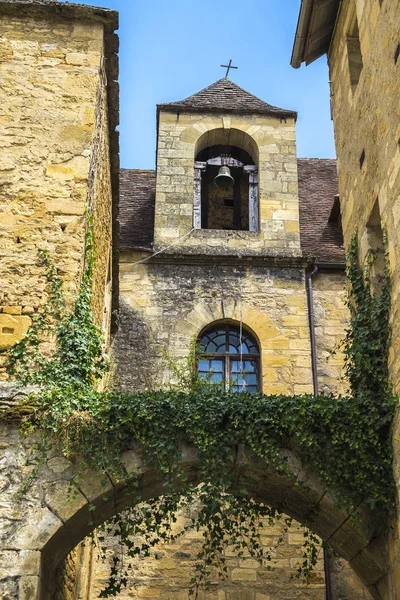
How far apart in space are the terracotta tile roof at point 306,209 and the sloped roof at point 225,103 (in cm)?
155

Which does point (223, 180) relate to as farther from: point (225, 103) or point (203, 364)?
point (203, 364)

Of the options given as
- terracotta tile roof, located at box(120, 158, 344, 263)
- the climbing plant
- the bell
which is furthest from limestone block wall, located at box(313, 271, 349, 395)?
the climbing plant

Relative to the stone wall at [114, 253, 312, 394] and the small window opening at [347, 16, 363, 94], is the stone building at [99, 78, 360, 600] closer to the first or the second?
the stone wall at [114, 253, 312, 394]

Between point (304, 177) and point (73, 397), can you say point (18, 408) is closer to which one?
point (73, 397)

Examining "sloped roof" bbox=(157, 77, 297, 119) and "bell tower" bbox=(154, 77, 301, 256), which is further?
"sloped roof" bbox=(157, 77, 297, 119)

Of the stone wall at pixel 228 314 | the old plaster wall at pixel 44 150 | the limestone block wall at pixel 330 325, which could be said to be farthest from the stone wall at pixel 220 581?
the old plaster wall at pixel 44 150

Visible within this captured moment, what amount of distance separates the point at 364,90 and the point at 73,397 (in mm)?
4094

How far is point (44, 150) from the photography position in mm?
7387

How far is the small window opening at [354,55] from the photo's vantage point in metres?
8.64

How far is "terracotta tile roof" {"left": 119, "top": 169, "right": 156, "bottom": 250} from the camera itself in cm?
1260

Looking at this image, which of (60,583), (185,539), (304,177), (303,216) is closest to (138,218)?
(303,216)

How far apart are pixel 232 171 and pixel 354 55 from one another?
18.6ft

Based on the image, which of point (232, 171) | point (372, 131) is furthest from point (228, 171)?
point (372, 131)

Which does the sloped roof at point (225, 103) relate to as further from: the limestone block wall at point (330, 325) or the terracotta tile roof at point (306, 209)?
the limestone block wall at point (330, 325)
